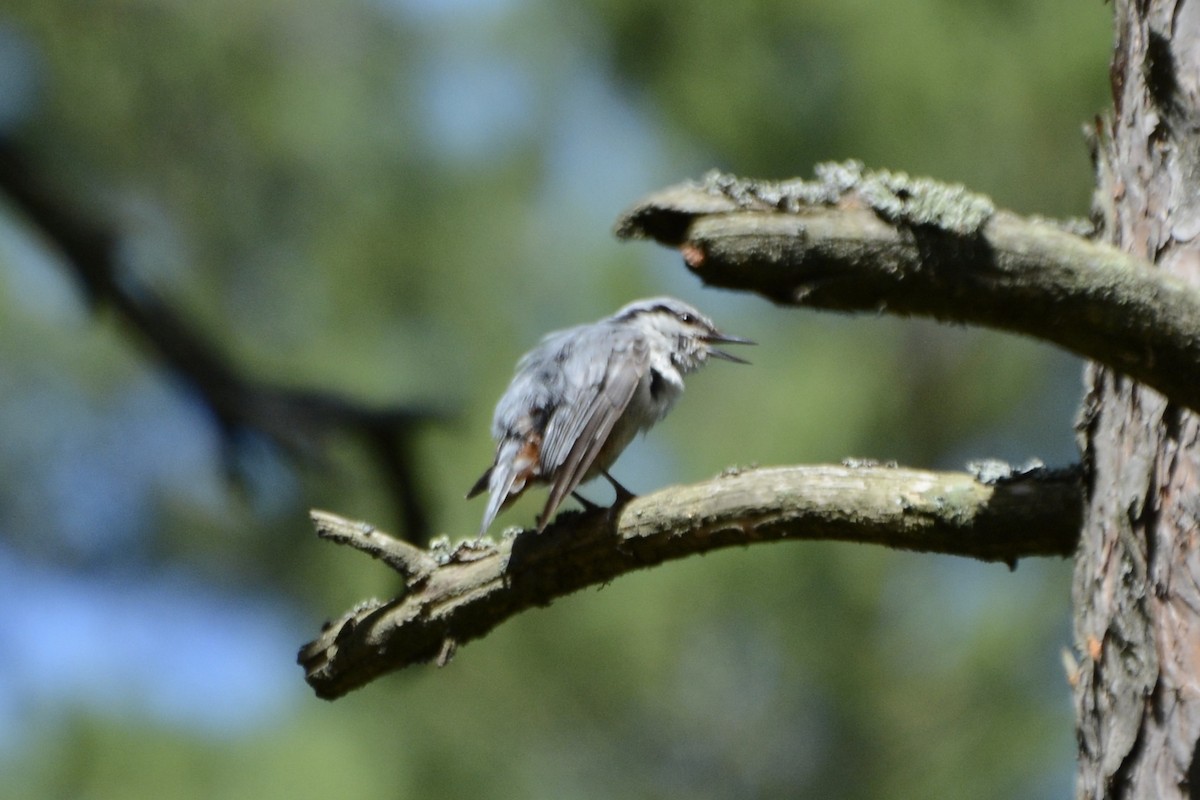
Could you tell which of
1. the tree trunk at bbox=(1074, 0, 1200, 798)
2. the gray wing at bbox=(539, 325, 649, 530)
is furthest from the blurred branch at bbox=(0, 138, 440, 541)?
the tree trunk at bbox=(1074, 0, 1200, 798)

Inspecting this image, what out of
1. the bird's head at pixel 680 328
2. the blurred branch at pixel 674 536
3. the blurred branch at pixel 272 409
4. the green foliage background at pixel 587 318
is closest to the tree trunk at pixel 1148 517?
the blurred branch at pixel 674 536

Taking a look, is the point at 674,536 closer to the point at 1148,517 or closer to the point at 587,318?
the point at 1148,517

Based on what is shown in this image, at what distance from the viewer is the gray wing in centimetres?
309

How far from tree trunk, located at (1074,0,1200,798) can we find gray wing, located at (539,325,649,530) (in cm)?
124

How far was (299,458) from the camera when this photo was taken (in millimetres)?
3475

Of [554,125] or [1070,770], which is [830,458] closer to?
[1070,770]

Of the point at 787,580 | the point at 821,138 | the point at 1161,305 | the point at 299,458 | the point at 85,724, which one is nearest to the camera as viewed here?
the point at 1161,305

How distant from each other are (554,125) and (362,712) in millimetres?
3318

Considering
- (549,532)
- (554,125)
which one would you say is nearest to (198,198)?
(554,125)

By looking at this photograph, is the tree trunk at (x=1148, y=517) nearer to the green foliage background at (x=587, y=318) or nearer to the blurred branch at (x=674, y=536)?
the blurred branch at (x=674, y=536)

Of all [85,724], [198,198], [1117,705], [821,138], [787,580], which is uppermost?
[198,198]

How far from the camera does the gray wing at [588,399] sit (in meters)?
3.09

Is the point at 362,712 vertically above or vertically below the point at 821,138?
below

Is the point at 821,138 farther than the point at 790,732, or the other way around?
the point at 790,732
